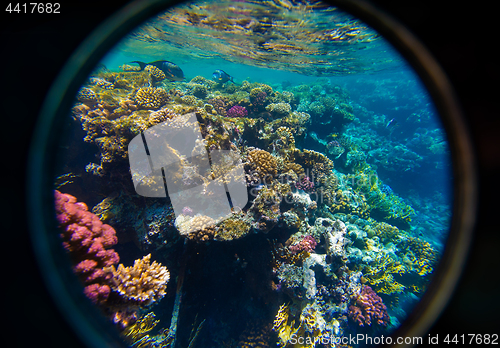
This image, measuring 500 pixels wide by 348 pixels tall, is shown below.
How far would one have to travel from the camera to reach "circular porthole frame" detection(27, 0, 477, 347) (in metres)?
1.61

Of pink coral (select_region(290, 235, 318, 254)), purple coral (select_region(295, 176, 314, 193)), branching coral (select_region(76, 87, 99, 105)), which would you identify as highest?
branching coral (select_region(76, 87, 99, 105))

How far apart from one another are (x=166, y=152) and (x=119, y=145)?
1047 mm

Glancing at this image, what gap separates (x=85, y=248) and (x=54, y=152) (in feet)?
5.00

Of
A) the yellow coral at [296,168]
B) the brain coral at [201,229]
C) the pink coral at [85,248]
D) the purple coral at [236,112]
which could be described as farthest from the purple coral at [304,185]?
the pink coral at [85,248]

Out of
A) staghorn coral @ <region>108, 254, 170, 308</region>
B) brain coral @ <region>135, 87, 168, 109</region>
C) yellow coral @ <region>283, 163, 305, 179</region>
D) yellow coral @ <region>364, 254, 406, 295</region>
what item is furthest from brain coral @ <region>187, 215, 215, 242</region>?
yellow coral @ <region>364, 254, 406, 295</region>

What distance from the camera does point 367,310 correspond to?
493cm

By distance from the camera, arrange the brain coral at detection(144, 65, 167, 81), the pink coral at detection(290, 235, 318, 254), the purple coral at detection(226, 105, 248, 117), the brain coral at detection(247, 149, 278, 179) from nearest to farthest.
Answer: the brain coral at detection(247, 149, 278, 179)
the pink coral at detection(290, 235, 318, 254)
the purple coral at detection(226, 105, 248, 117)
the brain coral at detection(144, 65, 167, 81)

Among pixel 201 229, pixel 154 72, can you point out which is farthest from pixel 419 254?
pixel 154 72

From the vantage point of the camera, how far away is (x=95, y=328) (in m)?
2.00

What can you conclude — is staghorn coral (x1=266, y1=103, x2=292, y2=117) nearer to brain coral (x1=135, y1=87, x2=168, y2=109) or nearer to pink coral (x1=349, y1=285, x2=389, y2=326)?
brain coral (x1=135, y1=87, x2=168, y2=109)

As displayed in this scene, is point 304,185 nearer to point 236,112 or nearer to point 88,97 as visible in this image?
point 236,112

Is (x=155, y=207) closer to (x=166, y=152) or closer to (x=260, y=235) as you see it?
(x=166, y=152)

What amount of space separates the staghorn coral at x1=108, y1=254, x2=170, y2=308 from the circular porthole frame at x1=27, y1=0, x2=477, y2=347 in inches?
27.6

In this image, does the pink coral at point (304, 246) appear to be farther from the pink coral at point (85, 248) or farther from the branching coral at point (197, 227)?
the pink coral at point (85, 248)
